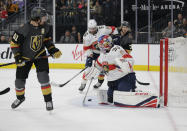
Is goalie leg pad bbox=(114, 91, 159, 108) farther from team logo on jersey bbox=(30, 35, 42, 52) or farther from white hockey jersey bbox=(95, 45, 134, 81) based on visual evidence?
team logo on jersey bbox=(30, 35, 42, 52)

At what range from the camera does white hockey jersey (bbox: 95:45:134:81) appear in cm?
371

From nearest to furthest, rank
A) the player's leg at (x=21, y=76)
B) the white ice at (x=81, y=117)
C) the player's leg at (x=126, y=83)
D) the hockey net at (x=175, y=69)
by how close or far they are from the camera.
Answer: the white ice at (x=81, y=117), the player's leg at (x=21, y=76), the hockey net at (x=175, y=69), the player's leg at (x=126, y=83)

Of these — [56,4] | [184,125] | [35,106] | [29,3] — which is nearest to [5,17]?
[29,3]

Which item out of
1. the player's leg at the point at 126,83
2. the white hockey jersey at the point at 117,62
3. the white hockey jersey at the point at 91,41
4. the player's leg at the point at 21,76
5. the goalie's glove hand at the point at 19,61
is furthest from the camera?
the white hockey jersey at the point at 91,41

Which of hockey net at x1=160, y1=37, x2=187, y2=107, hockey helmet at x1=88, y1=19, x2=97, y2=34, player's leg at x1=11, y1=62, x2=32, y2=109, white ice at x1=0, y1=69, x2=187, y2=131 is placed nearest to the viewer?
white ice at x1=0, y1=69, x2=187, y2=131

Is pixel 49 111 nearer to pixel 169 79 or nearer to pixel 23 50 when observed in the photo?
pixel 23 50

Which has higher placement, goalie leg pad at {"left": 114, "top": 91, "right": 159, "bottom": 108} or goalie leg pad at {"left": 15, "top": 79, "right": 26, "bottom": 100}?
goalie leg pad at {"left": 15, "top": 79, "right": 26, "bottom": 100}

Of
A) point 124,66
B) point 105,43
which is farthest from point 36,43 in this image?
point 124,66

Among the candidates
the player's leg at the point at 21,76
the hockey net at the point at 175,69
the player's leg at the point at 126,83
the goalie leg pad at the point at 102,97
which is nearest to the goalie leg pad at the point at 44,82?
the player's leg at the point at 21,76

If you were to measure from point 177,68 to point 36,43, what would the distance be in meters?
1.57

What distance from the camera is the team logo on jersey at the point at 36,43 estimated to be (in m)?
3.48

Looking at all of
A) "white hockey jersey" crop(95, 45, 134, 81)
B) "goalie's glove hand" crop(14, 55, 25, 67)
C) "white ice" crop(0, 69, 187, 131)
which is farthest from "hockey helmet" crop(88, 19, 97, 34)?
"goalie's glove hand" crop(14, 55, 25, 67)

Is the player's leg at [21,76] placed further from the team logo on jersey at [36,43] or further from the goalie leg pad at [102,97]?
the goalie leg pad at [102,97]

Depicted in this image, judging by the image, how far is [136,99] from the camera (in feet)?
12.5
